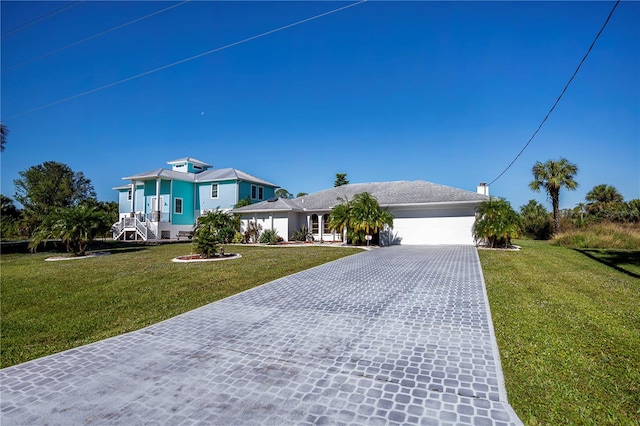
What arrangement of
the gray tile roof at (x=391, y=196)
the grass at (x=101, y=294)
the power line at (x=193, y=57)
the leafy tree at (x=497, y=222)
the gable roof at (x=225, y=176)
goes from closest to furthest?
the grass at (x=101, y=294) < the power line at (x=193, y=57) < the leafy tree at (x=497, y=222) < the gray tile roof at (x=391, y=196) < the gable roof at (x=225, y=176)

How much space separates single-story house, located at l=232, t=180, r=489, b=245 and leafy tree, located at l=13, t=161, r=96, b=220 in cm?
2702

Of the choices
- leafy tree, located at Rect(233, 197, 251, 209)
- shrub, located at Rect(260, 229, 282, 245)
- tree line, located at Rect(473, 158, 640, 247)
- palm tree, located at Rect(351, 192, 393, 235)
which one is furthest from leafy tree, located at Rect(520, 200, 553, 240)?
leafy tree, located at Rect(233, 197, 251, 209)

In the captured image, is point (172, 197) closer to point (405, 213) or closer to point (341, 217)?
point (341, 217)

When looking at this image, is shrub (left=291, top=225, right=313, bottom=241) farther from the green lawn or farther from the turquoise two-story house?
the green lawn

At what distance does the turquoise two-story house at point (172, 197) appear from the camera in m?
28.3

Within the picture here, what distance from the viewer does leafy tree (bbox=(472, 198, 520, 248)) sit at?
16562 millimetres

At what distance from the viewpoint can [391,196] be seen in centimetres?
2203

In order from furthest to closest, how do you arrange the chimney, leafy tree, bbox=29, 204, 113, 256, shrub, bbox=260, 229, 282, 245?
shrub, bbox=260, 229, 282, 245 < the chimney < leafy tree, bbox=29, 204, 113, 256

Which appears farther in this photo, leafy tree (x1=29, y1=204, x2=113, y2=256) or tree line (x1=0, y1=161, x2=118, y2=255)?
tree line (x1=0, y1=161, x2=118, y2=255)

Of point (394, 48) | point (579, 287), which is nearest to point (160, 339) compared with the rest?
point (579, 287)

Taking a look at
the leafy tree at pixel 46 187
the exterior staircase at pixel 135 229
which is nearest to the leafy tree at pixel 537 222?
the exterior staircase at pixel 135 229

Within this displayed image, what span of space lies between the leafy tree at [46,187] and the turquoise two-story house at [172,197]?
11.1 m

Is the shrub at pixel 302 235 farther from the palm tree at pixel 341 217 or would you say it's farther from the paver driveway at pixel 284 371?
the paver driveway at pixel 284 371

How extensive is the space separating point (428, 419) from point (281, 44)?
15648 millimetres
